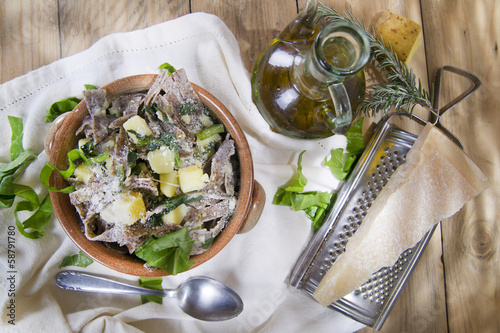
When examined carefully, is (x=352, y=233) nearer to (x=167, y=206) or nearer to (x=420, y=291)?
(x=420, y=291)

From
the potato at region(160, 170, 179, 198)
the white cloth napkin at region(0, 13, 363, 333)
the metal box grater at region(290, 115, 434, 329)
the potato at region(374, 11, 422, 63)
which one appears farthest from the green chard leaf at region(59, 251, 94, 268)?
the potato at region(374, 11, 422, 63)

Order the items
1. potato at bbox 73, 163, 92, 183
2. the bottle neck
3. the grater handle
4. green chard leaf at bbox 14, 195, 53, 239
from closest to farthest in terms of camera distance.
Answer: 1. the bottle neck
2. potato at bbox 73, 163, 92, 183
3. green chard leaf at bbox 14, 195, 53, 239
4. the grater handle

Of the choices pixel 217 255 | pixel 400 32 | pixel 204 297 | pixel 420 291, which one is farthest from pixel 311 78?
pixel 420 291

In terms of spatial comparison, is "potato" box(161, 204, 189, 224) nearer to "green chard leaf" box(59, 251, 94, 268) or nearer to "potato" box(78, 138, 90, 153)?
"potato" box(78, 138, 90, 153)

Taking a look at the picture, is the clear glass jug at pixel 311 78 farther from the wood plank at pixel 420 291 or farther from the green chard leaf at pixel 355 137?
the wood plank at pixel 420 291

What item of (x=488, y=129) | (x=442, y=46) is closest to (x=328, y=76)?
(x=442, y=46)
